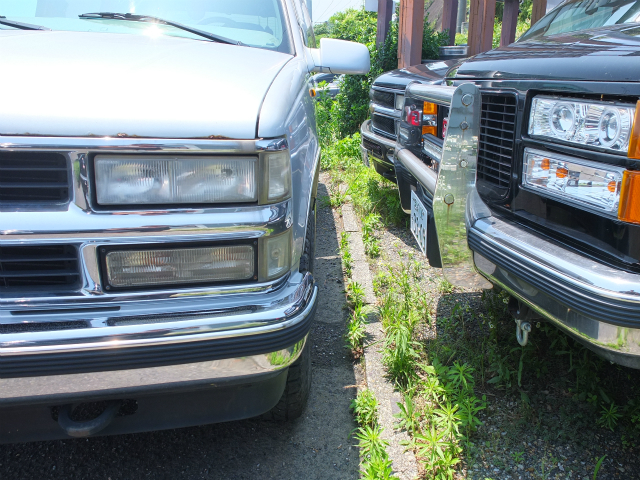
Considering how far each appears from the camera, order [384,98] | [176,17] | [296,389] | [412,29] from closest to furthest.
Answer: [296,389] < [176,17] < [384,98] < [412,29]

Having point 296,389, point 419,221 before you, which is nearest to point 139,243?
point 296,389

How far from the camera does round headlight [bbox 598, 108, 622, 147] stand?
4.34ft

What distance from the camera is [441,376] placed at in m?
2.19

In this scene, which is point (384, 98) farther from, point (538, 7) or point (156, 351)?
point (538, 7)

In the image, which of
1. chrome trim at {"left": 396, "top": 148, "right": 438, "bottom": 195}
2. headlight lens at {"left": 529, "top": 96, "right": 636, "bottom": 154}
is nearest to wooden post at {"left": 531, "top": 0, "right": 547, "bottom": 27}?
chrome trim at {"left": 396, "top": 148, "right": 438, "bottom": 195}

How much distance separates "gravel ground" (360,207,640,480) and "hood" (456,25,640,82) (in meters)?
1.29

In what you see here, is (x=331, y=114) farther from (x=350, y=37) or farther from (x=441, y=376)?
(x=441, y=376)

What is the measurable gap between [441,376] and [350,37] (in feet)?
24.1

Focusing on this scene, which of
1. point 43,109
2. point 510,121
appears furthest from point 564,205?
point 43,109

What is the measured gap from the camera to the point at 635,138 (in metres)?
1.27

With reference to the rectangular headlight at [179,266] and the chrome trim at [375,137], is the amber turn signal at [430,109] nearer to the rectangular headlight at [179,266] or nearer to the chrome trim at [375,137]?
the chrome trim at [375,137]

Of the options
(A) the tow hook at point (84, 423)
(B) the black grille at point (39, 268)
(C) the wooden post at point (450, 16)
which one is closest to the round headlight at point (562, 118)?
(B) the black grille at point (39, 268)

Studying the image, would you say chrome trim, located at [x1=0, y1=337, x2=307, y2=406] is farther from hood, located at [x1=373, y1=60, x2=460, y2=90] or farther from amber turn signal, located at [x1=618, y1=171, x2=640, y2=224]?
hood, located at [x1=373, y1=60, x2=460, y2=90]

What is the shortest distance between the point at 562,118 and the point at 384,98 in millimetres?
2751
